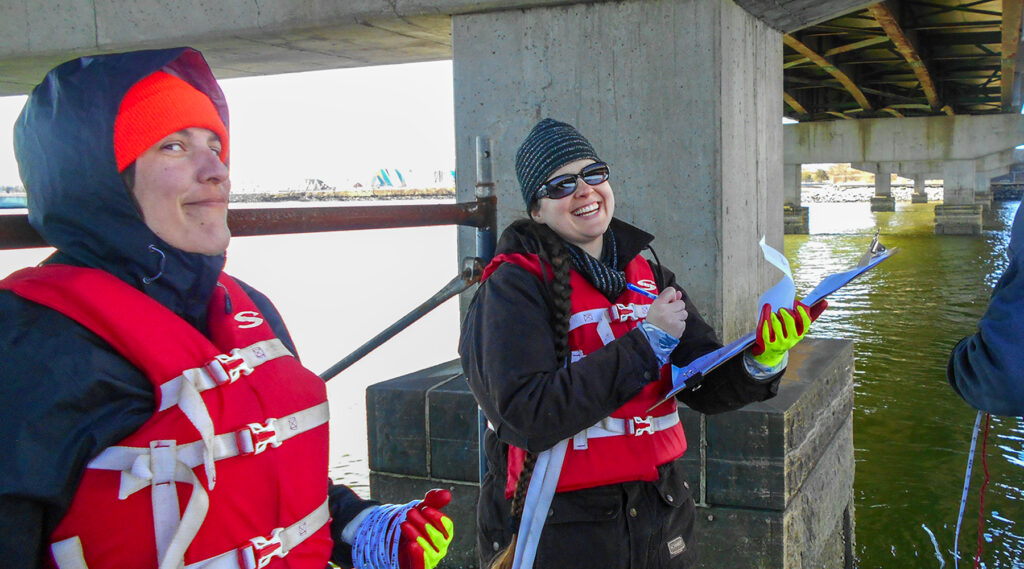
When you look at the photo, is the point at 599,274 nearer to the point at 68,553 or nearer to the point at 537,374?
the point at 537,374

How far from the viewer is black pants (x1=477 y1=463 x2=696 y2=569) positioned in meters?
2.22

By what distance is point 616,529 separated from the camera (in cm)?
224

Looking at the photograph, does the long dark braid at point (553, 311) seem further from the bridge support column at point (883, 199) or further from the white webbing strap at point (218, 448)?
the bridge support column at point (883, 199)

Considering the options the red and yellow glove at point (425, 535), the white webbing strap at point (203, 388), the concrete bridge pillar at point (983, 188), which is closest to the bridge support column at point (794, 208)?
the concrete bridge pillar at point (983, 188)

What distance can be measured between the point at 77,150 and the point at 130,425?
46 centimetres

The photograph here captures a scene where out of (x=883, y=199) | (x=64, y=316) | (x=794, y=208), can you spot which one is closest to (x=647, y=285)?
(x=64, y=316)

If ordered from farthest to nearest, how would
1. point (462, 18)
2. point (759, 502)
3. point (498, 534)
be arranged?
point (462, 18) < point (759, 502) < point (498, 534)

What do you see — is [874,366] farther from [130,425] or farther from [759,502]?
[130,425]

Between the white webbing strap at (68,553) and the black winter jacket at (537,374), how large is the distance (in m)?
1.06

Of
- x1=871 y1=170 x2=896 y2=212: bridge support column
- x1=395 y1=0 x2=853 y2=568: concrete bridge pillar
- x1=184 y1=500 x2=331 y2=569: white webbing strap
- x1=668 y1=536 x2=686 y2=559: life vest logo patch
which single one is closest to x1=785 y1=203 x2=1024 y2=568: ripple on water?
x1=395 y1=0 x2=853 y2=568: concrete bridge pillar

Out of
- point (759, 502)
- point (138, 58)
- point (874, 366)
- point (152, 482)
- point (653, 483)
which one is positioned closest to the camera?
point (152, 482)

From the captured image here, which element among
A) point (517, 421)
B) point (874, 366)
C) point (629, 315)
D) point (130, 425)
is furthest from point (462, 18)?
point (874, 366)

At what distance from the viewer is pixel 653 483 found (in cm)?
229

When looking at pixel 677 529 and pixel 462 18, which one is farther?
pixel 462 18
